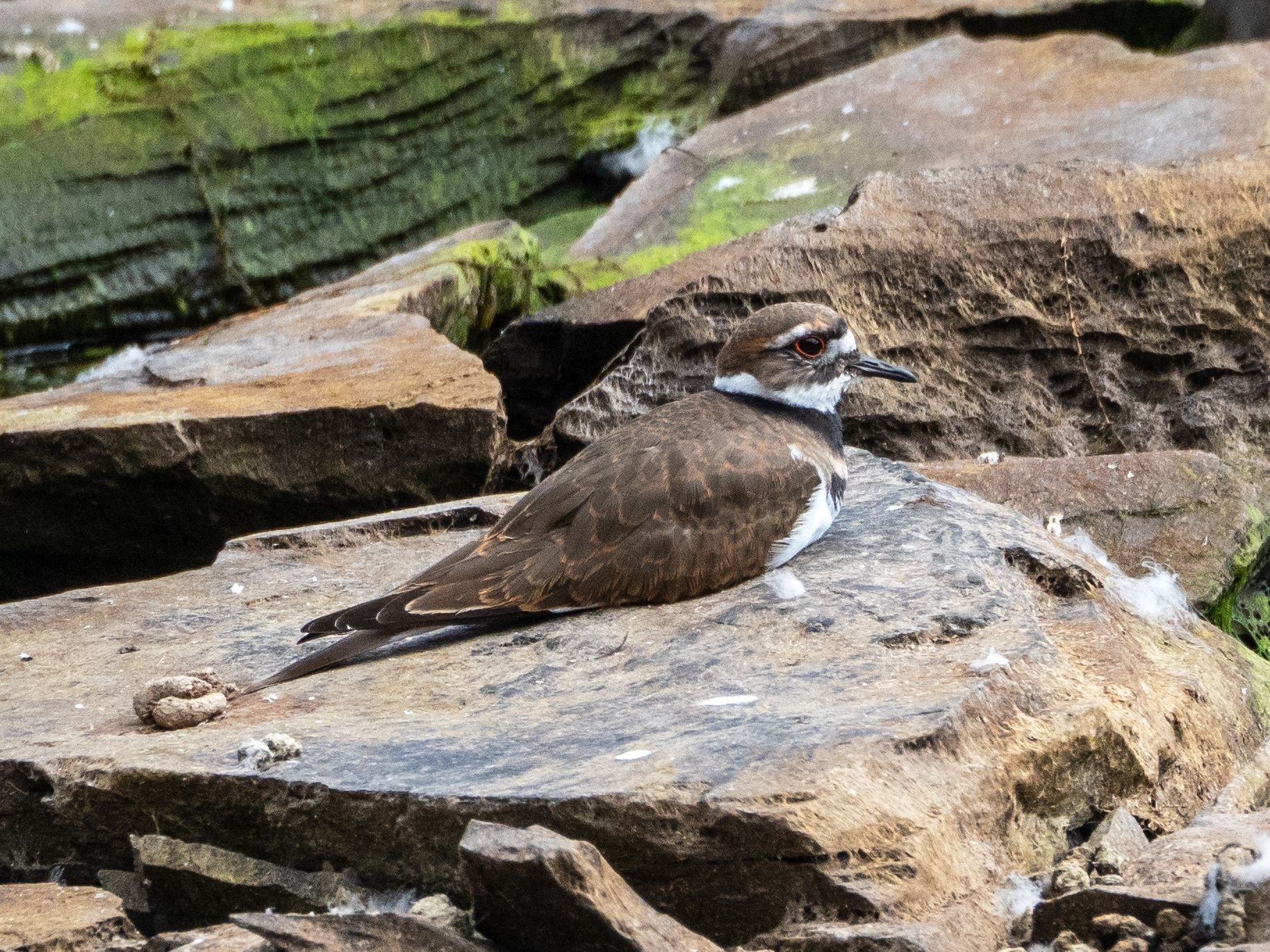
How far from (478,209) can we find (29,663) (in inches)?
276

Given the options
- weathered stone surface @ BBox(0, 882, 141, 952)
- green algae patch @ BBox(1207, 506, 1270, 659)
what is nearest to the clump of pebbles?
weathered stone surface @ BBox(0, 882, 141, 952)

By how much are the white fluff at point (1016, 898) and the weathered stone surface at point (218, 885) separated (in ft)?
4.57

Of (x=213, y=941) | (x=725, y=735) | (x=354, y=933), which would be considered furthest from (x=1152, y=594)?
(x=213, y=941)

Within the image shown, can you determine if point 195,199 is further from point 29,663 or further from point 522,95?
point 29,663

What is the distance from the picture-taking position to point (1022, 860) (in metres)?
3.49

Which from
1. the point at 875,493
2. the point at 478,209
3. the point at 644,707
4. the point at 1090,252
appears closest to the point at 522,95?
the point at 478,209

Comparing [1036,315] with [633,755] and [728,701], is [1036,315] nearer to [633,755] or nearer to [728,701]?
[728,701]

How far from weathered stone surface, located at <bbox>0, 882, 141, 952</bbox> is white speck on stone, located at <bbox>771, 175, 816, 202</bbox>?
5986 mm

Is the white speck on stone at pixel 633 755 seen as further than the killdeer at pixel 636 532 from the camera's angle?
No

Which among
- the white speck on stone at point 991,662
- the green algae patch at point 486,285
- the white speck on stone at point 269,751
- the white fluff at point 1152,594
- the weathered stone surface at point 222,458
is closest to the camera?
the white speck on stone at point 269,751

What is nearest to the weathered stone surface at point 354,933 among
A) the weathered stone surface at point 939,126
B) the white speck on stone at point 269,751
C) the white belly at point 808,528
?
the white speck on stone at point 269,751

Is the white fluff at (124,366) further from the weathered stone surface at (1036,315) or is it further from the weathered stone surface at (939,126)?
the weathered stone surface at (939,126)

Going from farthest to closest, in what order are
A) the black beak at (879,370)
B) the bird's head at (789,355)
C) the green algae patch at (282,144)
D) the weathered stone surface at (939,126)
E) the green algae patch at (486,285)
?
the green algae patch at (282,144), the green algae patch at (486,285), the weathered stone surface at (939,126), the black beak at (879,370), the bird's head at (789,355)

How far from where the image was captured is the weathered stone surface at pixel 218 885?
3504 millimetres
